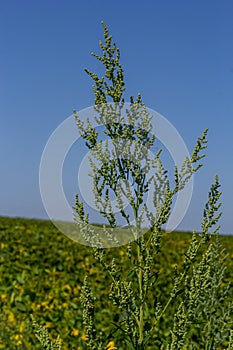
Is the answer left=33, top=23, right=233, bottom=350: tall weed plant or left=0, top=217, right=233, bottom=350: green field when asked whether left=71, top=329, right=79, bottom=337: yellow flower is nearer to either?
left=0, top=217, right=233, bottom=350: green field

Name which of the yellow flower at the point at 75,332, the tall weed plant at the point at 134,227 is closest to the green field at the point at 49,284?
the yellow flower at the point at 75,332

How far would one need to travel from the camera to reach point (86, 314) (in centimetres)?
255

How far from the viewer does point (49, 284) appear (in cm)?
880

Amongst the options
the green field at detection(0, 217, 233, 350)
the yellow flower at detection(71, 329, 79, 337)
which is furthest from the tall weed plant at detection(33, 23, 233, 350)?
the yellow flower at detection(71, 329, 79, 337)

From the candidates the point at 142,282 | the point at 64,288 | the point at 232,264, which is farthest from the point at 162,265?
the point at 142,282

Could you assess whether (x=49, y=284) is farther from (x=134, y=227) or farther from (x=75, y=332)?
(x=134, y=227)

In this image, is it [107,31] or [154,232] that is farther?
[107,31]

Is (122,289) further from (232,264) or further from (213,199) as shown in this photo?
(232,264)

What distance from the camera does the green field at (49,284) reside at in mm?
6638

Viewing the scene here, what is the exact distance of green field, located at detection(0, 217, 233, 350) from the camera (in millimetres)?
6638

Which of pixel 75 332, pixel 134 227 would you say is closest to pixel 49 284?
pixel 75 332

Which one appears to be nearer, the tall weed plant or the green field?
the tall weed plant

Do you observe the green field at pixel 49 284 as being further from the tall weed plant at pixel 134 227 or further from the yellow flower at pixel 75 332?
the tall weed plant at pixel 134 227

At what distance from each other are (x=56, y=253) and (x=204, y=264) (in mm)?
8425
